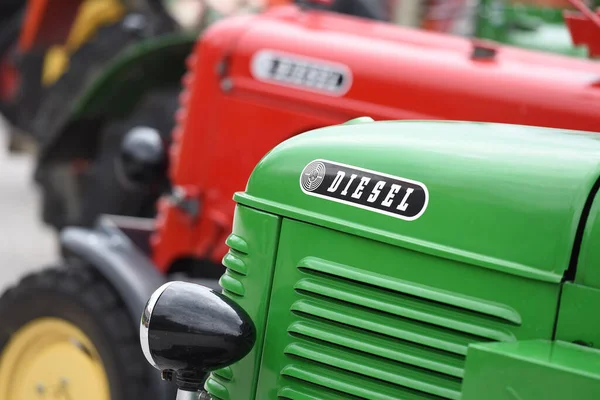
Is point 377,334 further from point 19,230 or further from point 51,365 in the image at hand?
point 19,230

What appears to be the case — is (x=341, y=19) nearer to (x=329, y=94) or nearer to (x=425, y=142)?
(x=329, y=94)

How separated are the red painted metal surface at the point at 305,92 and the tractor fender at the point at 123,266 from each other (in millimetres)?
281

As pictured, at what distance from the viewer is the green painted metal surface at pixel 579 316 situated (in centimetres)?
166

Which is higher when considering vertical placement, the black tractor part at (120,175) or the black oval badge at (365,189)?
the black oval badge at (365,189)

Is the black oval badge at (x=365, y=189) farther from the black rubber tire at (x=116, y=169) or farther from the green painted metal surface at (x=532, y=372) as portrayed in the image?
the black rubber tire at (x=116, y=169)

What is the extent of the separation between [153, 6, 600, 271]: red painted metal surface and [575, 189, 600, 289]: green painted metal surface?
4.44 ft

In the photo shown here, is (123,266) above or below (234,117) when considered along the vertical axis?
below

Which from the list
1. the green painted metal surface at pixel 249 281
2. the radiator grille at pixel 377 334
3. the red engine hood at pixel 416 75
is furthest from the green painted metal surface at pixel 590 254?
the red engine hood at pixel 416 75

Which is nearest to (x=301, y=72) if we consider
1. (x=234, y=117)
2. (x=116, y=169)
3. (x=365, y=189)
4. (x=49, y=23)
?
(x=234, y=117)

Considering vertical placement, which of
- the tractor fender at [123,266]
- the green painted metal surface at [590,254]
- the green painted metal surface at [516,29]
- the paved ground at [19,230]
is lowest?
the paved ground at [19,230]

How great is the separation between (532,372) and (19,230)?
19.0 ft

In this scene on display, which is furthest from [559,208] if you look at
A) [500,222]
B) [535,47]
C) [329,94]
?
[535,47]

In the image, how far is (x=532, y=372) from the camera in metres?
1.54

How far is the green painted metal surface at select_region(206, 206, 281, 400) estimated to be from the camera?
2.04 m
